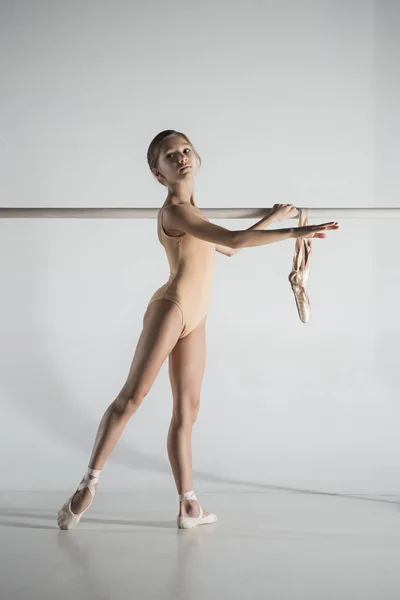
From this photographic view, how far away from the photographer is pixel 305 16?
4.54m

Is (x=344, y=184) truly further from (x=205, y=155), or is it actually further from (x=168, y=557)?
(x=168, y=557)

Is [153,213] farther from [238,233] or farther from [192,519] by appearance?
[192,519]

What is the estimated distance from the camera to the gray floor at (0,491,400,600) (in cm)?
246

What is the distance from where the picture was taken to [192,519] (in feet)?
10.1

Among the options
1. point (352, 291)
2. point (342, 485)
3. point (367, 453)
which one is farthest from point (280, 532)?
point (352, 291)

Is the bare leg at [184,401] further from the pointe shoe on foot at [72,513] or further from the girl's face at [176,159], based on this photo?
the girl's face at [176,159]

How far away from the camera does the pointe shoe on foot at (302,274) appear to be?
3.10m

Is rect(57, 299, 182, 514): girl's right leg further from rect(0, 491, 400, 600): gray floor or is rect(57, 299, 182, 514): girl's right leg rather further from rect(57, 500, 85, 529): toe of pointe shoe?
rect(0, 491, 400, 600): gray floor

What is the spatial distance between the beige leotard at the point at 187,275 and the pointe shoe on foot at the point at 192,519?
1.94 ft

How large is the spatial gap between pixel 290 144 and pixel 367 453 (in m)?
1.66

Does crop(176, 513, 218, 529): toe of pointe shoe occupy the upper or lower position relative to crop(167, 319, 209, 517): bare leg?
lower

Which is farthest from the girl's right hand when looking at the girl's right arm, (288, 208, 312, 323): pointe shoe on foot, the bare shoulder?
the bare shoulder

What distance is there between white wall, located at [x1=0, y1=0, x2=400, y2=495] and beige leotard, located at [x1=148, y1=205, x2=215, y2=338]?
52.7 inches

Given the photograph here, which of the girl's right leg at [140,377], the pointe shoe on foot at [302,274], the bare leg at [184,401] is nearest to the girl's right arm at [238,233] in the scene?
the pointe shoe on foot at [302,274]
